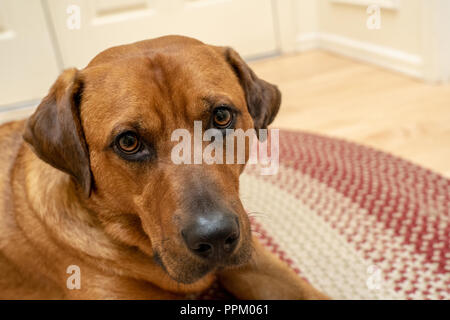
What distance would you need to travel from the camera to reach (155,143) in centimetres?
137

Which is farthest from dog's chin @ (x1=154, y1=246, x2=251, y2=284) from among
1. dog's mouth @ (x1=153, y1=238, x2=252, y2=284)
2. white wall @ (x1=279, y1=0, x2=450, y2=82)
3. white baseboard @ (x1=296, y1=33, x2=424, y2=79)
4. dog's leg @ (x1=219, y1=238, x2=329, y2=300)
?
white baseboard @ (x1=296, y1=33, x2=424, y2=79)

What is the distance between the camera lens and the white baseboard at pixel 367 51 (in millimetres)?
3715

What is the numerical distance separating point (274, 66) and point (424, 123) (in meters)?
1.01

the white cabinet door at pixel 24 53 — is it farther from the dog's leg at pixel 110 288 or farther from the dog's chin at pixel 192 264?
the dog's chin at pixel 192 264

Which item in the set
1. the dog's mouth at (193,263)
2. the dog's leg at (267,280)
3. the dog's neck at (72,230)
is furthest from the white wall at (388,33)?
the dog's mouth at (193,263)

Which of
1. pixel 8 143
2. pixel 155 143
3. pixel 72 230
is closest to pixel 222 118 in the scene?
pixel 155 143

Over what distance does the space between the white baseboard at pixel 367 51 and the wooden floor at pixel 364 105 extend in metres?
0.06

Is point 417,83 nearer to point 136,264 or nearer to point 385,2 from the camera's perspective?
point 385,2

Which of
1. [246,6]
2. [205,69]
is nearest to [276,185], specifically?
[246,6]

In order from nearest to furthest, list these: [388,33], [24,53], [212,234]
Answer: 1. [212,234]
2. [24,53]
3. [388,33]

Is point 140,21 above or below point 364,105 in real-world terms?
above

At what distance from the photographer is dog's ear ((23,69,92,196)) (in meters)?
1.42

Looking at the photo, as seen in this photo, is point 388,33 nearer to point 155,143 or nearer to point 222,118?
point 222,118

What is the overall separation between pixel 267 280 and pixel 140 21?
3.11 ft
